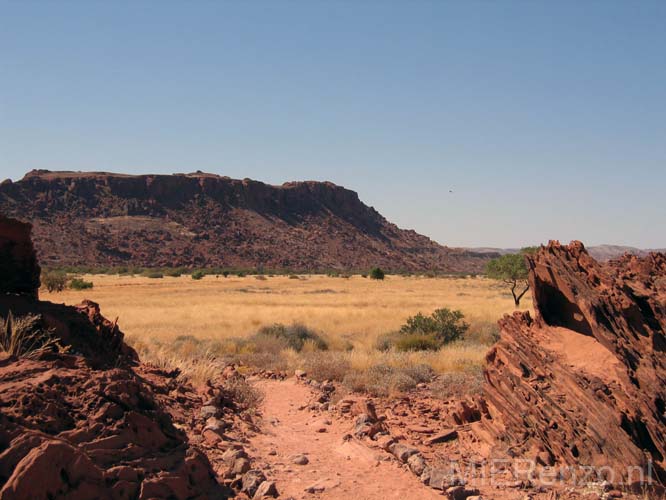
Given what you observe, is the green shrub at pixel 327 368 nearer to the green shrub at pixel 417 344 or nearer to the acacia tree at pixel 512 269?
the green shrub at pixel 417 344

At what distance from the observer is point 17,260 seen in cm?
770

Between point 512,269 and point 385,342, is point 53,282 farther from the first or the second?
point 512,269

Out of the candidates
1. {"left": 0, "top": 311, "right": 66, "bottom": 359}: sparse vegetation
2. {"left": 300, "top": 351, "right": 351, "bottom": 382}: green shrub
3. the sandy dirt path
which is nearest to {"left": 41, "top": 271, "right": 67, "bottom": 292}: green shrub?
{"left": 300, "top": 351, "right": 351, "bottom": 382}: green shrub

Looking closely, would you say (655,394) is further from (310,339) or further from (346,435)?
(310,339)

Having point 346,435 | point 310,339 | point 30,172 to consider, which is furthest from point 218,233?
point 346,435

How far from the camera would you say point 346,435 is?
25.7 ft

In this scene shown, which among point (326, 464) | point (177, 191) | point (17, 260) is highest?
point (177, 191)

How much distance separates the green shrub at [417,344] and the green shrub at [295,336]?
2.78 meters

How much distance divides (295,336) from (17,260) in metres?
12.0

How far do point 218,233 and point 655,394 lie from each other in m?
108

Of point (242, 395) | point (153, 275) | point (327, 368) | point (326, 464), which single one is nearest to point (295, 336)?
point (327, 368)

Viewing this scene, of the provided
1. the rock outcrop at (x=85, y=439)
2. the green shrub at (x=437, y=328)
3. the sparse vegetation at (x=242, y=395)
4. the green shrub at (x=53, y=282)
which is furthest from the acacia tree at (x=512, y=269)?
the green shrub at (x=53, y=282)

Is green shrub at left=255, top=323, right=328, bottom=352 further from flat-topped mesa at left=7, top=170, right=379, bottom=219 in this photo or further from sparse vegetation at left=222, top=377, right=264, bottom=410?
flat-topped mesa at left=7, top=170, right=379, bottom=219

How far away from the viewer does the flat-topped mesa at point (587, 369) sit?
606 cm
